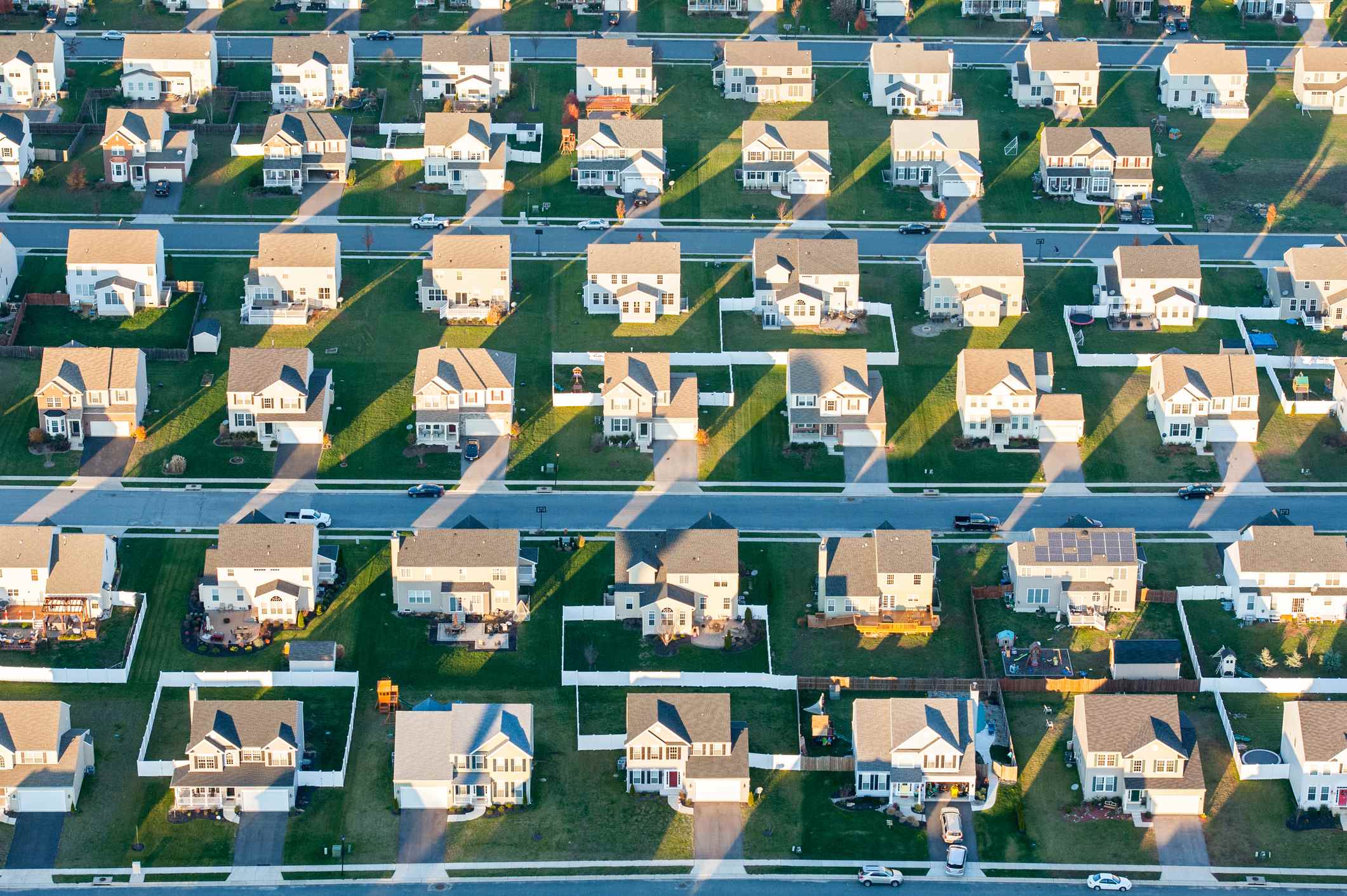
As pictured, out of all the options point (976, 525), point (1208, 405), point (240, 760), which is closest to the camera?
point (240, 760)

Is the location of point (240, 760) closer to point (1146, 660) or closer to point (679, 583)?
point (679, 583)

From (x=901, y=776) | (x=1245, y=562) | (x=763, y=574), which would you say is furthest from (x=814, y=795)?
(x=1245, y=562)

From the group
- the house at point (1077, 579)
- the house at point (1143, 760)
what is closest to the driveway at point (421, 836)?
the house at point (1143, 760)

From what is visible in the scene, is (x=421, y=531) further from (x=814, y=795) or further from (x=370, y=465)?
(x=814, y=795)

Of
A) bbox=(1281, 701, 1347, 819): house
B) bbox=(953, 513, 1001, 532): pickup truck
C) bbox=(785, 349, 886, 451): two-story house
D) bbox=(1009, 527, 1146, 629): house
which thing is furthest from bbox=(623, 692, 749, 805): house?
bbox=(785, 349, 886, 451): two-story house

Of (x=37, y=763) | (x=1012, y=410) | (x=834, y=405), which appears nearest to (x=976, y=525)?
(x=1012, y=410)

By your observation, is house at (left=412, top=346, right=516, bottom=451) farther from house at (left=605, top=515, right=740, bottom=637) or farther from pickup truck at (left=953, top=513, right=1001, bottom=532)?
pickup truck at (left=953, top=513, right=1001, bottom=532)

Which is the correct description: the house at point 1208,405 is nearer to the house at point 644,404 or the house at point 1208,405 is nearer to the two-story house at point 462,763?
the house at point 644,404
